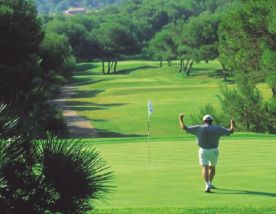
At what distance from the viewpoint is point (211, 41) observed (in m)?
118

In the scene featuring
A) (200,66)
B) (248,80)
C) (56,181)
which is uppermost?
(56,181)

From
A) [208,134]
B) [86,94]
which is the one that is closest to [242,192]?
[208,134]

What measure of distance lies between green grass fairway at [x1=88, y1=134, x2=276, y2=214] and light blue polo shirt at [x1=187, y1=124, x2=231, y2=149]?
79cm

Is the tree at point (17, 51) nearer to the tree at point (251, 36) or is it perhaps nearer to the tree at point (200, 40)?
the tree at point (251, 36)

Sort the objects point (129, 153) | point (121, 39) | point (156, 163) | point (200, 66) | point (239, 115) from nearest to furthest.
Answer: point (156, 163) < point (129, 153) < point (239, 115) < point (200, 66) < point (121, 39)

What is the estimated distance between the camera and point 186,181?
13.9 metres

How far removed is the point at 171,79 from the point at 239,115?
221 feet

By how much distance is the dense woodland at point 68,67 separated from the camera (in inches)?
271

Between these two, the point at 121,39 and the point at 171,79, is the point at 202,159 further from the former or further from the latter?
the point at 121,39

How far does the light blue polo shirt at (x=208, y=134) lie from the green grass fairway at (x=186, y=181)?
79 cm

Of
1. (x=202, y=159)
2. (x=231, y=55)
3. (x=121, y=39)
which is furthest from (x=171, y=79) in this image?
(x=202, y=159)

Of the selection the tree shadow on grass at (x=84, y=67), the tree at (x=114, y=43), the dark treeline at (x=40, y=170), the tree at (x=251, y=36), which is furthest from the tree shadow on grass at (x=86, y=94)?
the dark treeline at (x=40, y=170)

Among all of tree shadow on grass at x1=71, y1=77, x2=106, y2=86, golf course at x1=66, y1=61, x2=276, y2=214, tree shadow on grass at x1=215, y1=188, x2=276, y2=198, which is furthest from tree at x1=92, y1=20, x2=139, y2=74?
tree shadow on grass at x1=215, y1=188, x2=276, y2=198

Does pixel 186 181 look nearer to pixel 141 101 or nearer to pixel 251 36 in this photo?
pixel 251 36
